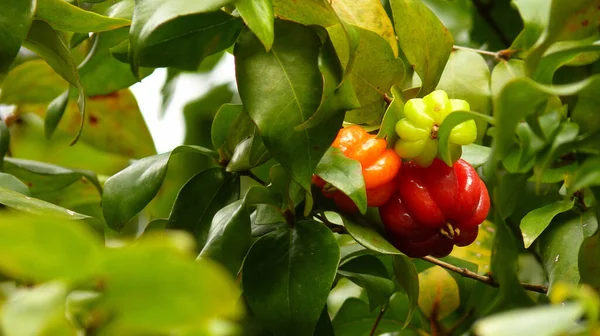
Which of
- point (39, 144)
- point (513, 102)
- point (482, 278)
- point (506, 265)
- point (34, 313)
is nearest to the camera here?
point (34, 313)

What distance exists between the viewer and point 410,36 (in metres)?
0.86

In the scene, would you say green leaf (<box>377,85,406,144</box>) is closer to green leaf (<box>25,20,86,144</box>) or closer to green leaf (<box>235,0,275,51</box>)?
green leaf (<box>235,0,275,51</box>)

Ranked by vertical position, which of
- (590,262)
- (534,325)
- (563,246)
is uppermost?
(534,325)

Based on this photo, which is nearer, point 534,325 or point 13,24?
point 534,325

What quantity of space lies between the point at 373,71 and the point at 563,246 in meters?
0.25

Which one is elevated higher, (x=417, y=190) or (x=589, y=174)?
(x=589, y=174)

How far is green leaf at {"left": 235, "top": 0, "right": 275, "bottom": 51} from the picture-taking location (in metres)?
0.70

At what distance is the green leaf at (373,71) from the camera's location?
33.2 inches

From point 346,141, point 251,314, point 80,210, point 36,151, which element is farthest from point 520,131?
point 36,151

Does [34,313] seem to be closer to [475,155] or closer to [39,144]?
[475,155]

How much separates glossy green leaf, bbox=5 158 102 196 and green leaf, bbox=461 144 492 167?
50 cm

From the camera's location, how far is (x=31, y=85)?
137 centimetres

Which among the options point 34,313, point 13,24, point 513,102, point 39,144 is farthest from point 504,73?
point 39,144

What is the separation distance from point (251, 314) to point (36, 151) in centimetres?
80
